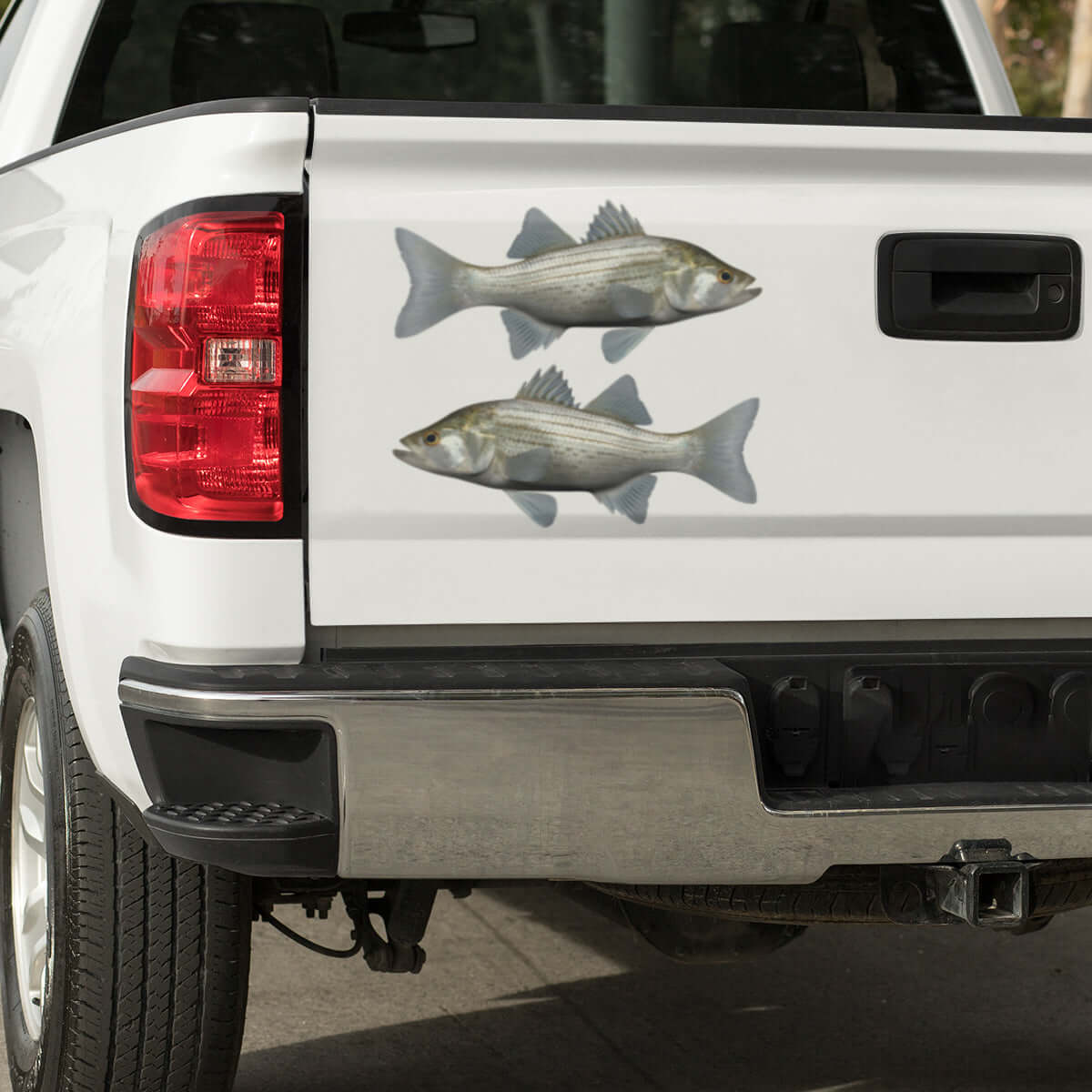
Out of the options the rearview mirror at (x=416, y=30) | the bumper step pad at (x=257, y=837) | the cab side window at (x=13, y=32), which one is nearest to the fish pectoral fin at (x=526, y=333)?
the bumper step pad at (x=257, y=837)

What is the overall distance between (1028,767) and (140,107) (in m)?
3.10

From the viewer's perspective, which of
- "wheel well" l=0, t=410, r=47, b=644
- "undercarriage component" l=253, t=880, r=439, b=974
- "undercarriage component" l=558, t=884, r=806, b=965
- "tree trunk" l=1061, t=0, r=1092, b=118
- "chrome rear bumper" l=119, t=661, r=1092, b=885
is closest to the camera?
"chrome rear bumper" l=119, t=661, r=1092, b=885

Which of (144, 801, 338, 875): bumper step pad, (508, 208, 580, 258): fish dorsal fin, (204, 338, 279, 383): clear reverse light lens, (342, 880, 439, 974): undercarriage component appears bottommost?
(342, 880, 439, 974): undercarriage component

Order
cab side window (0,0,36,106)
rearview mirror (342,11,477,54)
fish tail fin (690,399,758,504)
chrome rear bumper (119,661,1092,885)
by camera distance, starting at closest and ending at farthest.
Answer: chrome rear bumper (119,661,1092,885), fish tail fin (690,399,758,504), cab side window (0,0,36,106), rearview mirror (342,11,477,54)

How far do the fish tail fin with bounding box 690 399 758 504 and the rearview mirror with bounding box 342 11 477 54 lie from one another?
2.77m

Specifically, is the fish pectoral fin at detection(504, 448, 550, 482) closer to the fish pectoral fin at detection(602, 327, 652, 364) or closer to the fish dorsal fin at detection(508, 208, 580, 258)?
the fish pectoral fin at detection(602, 327, 652, 364)

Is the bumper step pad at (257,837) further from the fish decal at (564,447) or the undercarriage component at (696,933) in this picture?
the undercarriage component at (696,933)

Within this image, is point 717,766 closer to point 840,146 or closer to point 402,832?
point 402,832

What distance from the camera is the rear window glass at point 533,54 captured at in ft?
14.2

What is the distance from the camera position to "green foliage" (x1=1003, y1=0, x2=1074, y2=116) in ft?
46.3

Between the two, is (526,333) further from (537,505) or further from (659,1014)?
(659,1014)

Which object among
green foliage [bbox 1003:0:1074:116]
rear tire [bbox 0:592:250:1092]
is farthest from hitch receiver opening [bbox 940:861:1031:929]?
green foliage [bbox 1003:0:1074:116]

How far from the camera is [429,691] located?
242cm

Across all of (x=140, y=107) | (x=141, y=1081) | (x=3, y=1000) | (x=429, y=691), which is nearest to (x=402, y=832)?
(x=429, y=691)
